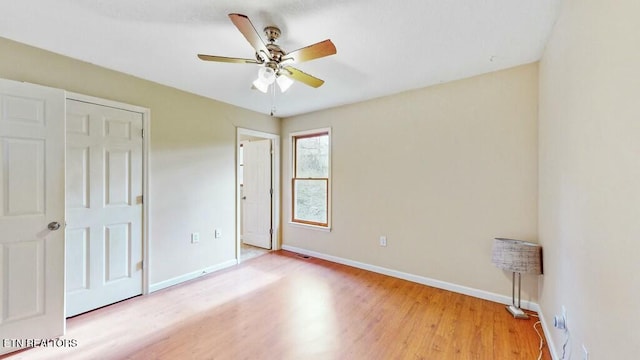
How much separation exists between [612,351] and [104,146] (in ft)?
12.5

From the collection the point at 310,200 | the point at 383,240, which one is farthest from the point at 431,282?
the point at 310,200

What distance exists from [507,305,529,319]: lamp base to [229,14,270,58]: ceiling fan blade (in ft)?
10.3

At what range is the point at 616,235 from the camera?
3.20 feet

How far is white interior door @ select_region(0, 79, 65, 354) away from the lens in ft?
6.19

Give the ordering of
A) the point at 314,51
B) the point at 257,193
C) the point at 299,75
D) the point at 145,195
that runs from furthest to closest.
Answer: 1. the point at 257,193
2. the point at 145,195
3. the point at 299,75
4. the point at 314,51

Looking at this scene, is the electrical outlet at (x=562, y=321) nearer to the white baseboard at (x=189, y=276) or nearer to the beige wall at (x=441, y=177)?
the beige wall at (x=441, y=177)

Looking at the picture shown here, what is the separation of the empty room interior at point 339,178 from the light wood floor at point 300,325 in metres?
0.02

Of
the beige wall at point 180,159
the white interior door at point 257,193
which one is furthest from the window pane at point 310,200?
the beige wall at point 180,159

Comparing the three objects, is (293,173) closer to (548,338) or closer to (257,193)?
(257,193)

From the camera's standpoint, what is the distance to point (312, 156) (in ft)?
14.3

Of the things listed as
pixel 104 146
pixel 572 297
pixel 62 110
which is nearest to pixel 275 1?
pixel 62 110

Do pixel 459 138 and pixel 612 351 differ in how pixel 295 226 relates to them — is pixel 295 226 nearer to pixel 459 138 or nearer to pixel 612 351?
pixel 459 138

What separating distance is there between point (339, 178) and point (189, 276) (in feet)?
7.99

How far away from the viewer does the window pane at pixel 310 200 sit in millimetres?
4207
